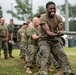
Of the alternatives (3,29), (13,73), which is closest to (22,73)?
(13,73)

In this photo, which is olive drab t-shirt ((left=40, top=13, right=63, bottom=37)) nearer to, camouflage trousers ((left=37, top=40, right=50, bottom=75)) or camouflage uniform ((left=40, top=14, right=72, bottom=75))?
camouflage uniform ((left=40, top=14, right=72, bottom=75))

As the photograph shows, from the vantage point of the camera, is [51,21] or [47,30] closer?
[47,30]

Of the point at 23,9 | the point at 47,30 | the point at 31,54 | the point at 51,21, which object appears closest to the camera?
the point at 47,30

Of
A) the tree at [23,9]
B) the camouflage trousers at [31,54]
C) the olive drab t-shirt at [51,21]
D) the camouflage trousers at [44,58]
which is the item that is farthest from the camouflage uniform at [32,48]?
the tree at [23,9]

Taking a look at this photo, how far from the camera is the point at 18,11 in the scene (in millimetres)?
58094

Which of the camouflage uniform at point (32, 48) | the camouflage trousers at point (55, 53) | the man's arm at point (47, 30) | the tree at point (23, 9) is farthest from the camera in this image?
the tree at point (23, 9)

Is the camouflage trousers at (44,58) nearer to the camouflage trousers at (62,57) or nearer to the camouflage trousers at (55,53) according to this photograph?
the camouflage trousers at (55,53)

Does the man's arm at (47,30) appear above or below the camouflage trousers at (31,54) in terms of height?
above

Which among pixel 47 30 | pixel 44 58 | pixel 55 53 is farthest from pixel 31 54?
pixel 47 30

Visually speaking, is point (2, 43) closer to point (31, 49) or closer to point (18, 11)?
point (31, 49)

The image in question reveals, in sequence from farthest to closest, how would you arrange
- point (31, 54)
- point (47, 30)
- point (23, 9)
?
point (23, 9) → point (31, 54) → point (47, 30)

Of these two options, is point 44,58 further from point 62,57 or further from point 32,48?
point 32,48

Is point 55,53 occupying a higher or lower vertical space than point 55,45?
lower

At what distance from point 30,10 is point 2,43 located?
141 ft
